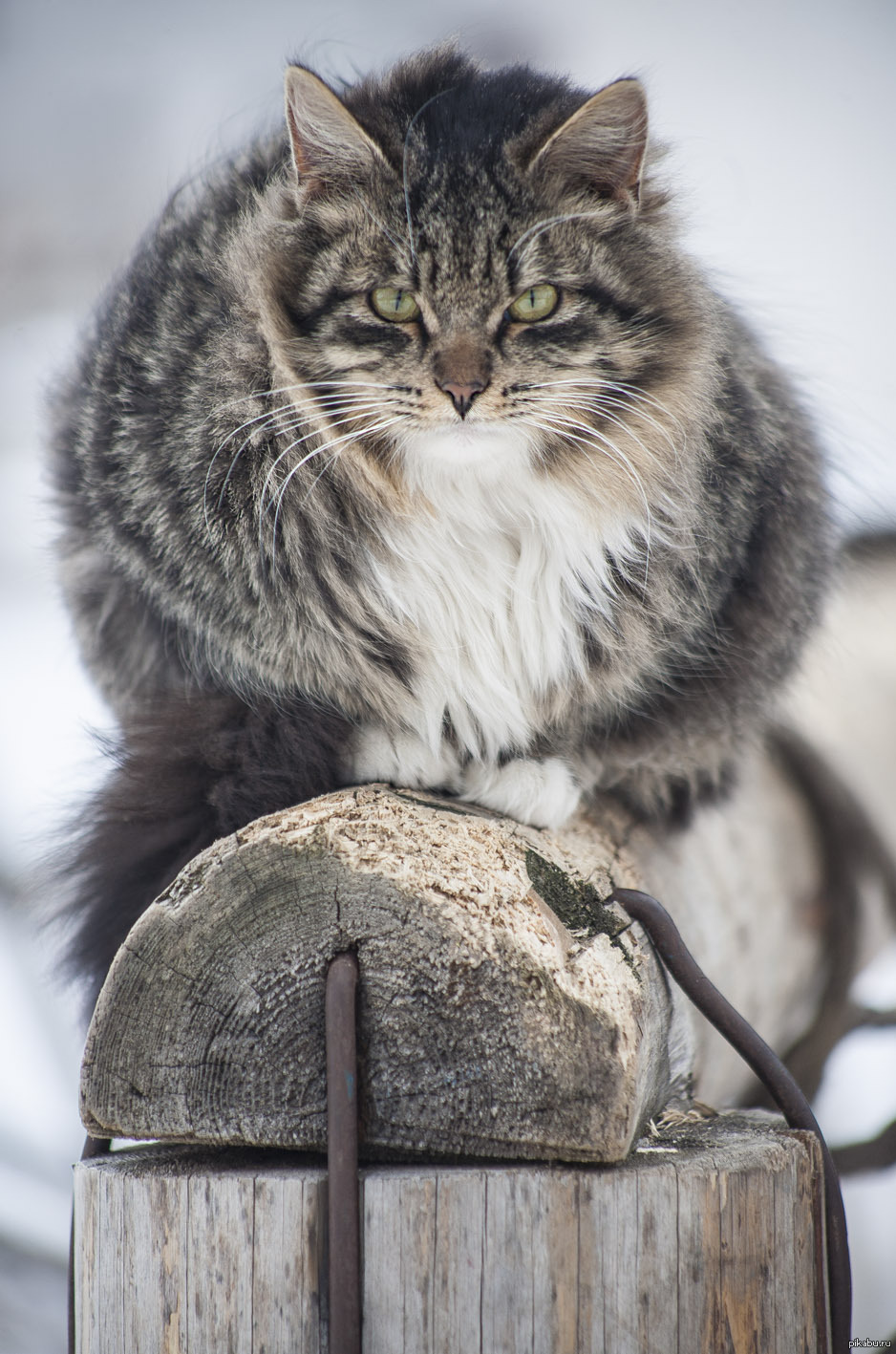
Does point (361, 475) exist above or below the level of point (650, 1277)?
above

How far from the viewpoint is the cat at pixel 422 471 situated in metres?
1.12

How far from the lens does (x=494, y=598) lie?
1.24m

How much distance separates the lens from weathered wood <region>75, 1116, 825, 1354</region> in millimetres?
727

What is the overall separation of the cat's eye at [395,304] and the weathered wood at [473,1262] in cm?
82

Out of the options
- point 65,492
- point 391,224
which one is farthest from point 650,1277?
point 65,492

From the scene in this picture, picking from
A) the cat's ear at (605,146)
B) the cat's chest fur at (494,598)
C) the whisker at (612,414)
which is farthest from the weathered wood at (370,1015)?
the cat's ear at (605,146)

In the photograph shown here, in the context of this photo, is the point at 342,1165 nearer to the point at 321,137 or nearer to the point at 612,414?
the point at 612,414

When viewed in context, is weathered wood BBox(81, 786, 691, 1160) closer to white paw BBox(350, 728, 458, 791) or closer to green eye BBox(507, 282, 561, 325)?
white paw BBox(350, 728, 458, 791)

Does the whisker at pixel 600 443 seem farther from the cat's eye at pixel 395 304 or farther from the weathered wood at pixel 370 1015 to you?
the weathered wood at pixel 370 1015

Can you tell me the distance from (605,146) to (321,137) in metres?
0.30

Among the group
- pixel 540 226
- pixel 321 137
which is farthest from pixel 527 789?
pixel 321 137

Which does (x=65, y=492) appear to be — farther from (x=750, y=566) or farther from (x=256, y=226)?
(x=750, y=566)

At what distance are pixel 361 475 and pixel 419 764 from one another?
329mm

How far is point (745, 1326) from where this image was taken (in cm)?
75
